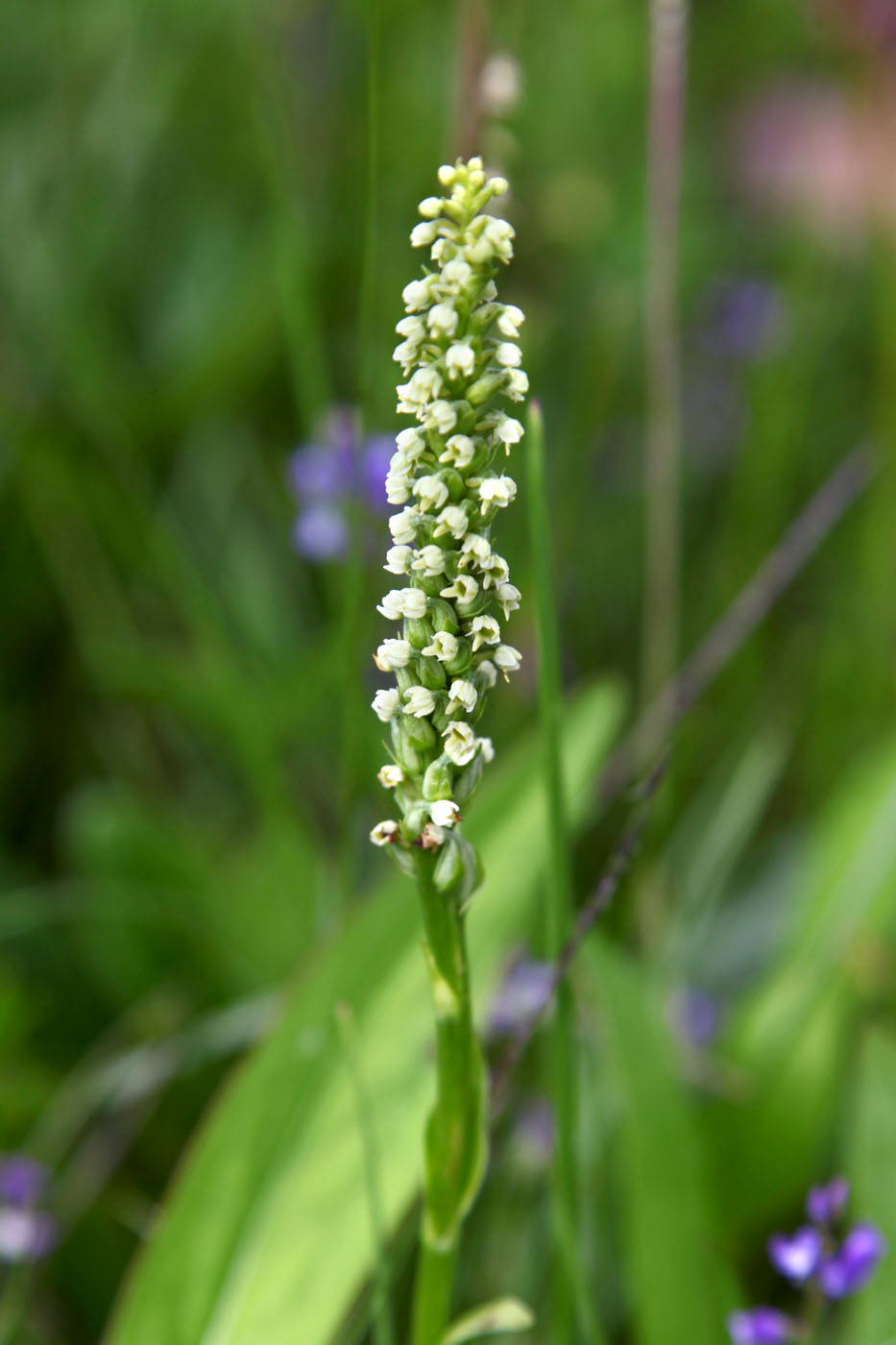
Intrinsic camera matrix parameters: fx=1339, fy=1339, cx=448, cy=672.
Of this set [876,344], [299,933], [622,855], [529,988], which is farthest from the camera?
[876,344]

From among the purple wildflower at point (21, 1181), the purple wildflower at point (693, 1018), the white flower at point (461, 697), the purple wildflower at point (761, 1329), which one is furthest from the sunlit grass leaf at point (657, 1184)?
the white flower at point (461, 697)

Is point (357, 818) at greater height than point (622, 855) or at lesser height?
lesser

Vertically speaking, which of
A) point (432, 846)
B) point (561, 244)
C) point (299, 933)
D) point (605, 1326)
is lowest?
point (605, 1326)

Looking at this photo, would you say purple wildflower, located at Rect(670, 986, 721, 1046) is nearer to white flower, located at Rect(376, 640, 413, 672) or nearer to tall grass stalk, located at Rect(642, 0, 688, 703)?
tall grass stalk, located at Rect(642, 0, 688, 703)

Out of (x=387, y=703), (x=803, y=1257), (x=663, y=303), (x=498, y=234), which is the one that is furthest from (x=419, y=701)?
(x=663, y=303)

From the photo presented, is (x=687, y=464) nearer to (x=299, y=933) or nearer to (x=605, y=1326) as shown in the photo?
(x=299, y=933)

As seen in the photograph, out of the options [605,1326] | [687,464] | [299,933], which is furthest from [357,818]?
[687,464]

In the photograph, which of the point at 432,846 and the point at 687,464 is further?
the point at 687,464
